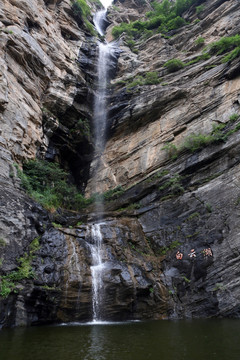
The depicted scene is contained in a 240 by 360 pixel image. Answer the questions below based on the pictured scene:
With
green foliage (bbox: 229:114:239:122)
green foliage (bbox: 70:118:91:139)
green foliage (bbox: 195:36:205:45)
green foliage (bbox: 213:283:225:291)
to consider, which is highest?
green foliage (bbox: 195:36:205:45)

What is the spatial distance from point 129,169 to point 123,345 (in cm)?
1527

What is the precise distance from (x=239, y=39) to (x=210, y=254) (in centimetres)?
1662

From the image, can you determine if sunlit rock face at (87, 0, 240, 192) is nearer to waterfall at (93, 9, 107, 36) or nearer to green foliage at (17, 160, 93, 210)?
green foliage at (17, 160, 93, 210)

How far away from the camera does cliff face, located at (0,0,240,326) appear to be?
11750 mm

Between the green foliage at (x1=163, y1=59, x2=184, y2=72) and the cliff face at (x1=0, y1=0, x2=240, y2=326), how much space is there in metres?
0.54

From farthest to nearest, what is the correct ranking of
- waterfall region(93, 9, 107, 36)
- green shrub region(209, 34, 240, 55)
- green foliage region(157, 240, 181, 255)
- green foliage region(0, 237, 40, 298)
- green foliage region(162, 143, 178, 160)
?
waterfall region(93, 9, 107, 36), green shrub region(209, 34, 240, 55), green foliage region(162, 143, 178, 160), green foliage region(157, 240, 181, 255), green foliage region(0, 237, 40, 298)

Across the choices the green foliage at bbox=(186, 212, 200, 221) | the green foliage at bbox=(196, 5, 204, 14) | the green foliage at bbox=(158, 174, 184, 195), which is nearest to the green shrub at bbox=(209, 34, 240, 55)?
the green foliage at bbox=(196, 5, 204, 14)

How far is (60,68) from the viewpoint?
22.3 m

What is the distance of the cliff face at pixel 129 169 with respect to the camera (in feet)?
38.5

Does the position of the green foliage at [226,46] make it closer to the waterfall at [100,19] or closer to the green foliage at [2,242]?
the green foliage at [2,242]

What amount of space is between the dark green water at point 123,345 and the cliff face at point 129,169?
10.2 feet

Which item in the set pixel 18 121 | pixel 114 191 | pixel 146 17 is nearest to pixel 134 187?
pixel 114 191

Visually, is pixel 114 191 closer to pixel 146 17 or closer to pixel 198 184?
pixel 198 184

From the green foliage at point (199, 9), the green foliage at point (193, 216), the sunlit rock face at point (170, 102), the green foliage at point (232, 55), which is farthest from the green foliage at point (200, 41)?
the green foliage at point (193, 216)
